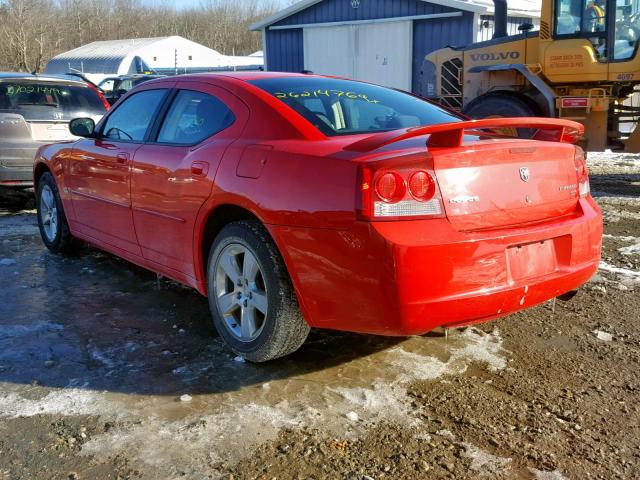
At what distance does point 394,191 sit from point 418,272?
1.18 ft

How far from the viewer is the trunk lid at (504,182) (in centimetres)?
292

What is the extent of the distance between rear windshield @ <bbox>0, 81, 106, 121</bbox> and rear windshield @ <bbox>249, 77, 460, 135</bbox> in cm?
502

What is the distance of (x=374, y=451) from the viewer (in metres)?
2.71

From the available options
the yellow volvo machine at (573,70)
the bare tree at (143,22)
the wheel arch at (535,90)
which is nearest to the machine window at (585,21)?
the yellow volvo machine at (573,70)

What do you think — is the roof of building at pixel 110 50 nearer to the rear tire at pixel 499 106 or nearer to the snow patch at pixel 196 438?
the rear tire at pixel 499 106

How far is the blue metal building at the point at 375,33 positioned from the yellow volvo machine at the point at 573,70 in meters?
7.82

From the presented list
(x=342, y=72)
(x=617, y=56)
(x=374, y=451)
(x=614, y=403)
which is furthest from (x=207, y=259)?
(x=342, y=72)

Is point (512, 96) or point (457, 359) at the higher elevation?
point (512, 96)

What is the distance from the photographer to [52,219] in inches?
233

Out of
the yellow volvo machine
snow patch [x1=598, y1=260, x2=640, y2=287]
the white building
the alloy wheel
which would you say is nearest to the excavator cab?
the yellow volvo machine

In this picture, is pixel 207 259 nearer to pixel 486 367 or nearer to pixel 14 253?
pixel 486 367

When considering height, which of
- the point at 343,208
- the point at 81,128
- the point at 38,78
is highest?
the point at 38,78

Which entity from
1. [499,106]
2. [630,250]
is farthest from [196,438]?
[499,106]

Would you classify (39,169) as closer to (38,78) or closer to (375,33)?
(38,78)
